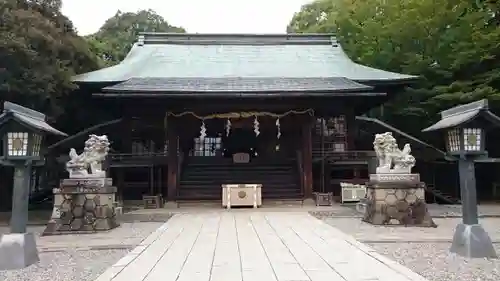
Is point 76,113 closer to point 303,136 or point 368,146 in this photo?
point 303,136

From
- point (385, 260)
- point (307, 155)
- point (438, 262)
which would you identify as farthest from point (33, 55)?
point (438, 262)

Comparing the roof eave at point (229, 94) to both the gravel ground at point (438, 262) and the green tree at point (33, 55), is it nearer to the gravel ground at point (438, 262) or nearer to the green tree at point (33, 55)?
the green tree at point (33, 55)

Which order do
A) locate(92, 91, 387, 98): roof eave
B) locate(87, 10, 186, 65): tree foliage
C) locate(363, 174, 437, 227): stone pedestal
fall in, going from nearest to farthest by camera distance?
1. locate(363, 174, 437, 227): stone pedestal
2. locate(92, 91, 387, 98): roof eave
3. locate(87, 10, 186, 65): tree foliage

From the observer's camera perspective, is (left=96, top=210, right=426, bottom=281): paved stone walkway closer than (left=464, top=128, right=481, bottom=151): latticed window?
Yes

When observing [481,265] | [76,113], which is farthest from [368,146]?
[481,265]

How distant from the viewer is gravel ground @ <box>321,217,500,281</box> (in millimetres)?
5051

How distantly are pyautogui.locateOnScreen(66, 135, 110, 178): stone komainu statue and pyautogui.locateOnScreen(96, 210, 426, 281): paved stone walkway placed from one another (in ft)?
6.84

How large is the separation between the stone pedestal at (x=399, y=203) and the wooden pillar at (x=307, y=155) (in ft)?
14.8

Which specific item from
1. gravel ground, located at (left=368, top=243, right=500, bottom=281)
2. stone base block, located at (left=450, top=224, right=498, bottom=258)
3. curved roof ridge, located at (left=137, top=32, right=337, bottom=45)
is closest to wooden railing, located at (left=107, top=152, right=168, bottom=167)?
curved roof ridge, located at (left=137, top=32, right=337, bottom=45)

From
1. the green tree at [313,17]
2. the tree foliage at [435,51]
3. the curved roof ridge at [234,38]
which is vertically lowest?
the tree foliage at [435,51]

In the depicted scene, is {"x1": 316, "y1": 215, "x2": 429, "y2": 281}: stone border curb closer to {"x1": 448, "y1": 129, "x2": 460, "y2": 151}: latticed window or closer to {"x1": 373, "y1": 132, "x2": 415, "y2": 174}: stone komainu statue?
{"x1": 448, "y1": 129, "x2": 460, "y2": 151}: latticed window

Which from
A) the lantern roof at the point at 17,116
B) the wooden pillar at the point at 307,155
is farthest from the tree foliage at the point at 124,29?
the lantern roof at the point at 17,116

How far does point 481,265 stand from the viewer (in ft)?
18.0

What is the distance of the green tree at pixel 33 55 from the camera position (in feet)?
33.9
